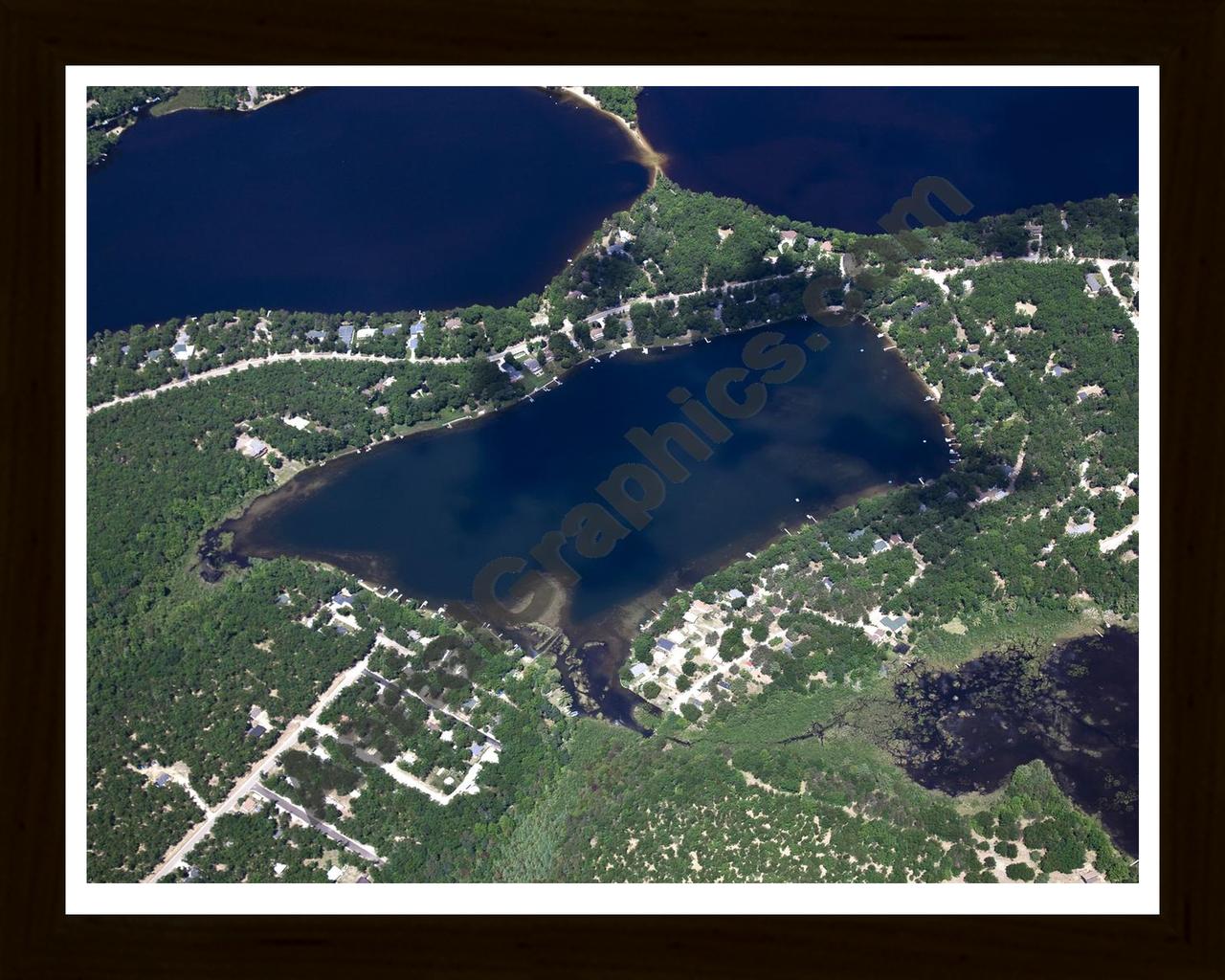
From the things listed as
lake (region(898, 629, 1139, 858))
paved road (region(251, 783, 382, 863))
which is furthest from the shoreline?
paved road (region(251, 783, 382, 863))

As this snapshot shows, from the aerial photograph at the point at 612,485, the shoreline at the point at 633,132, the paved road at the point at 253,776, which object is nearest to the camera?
the paved road at the point at 253,776

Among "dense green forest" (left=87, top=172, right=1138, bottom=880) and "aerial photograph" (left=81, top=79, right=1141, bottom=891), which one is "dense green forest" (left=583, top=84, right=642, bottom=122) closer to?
"aerial photograph" (left=81, top=79, right=1141, bottom=891)

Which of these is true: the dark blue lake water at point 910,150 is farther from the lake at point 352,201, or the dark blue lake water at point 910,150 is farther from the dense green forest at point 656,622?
the lake at point 352,201

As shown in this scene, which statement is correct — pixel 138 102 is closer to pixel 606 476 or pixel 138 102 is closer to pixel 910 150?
pixel 606 476

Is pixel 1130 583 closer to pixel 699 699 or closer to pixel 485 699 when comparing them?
pixel 699 699

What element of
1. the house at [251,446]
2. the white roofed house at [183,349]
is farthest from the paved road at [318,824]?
the white roofed house at [183,349]

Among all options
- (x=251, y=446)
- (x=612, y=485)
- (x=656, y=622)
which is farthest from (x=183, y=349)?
(x=656, y=622)
